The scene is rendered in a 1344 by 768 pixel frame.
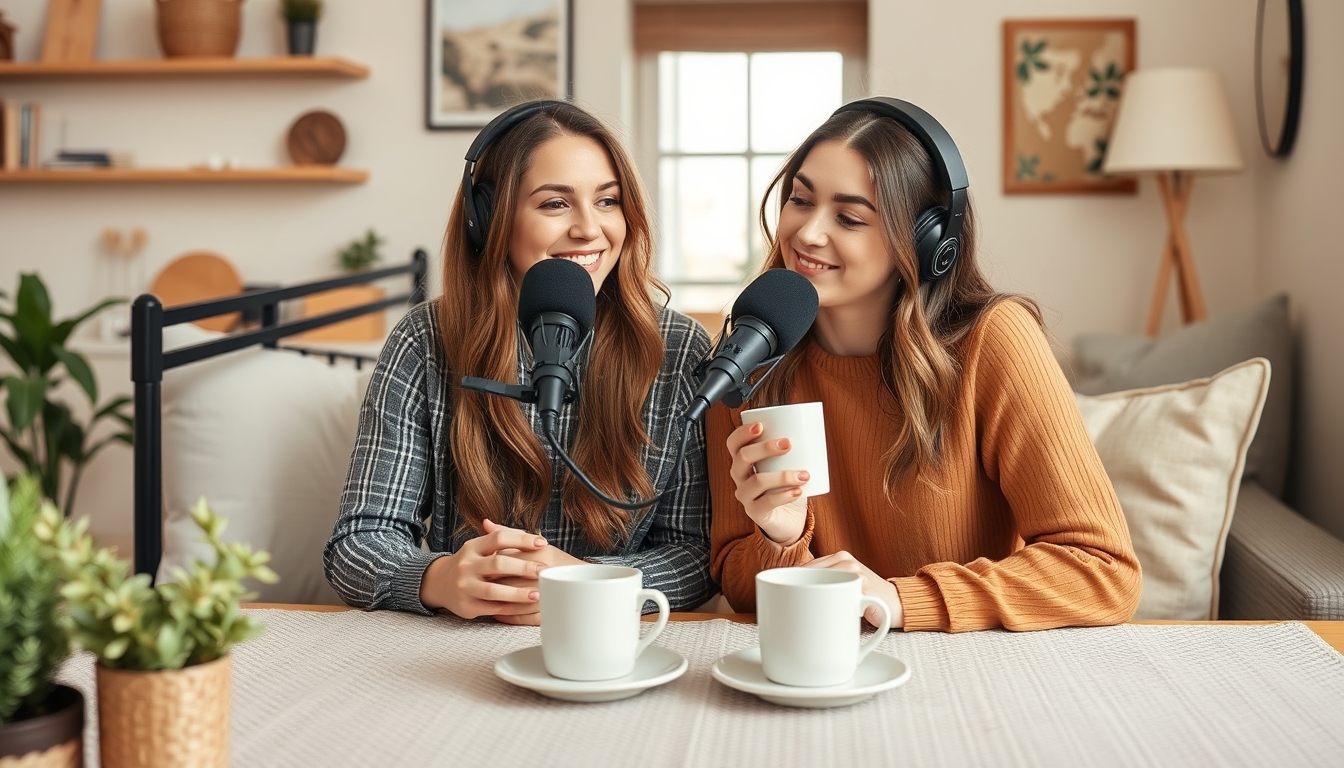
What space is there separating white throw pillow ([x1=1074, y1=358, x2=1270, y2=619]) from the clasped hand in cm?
98

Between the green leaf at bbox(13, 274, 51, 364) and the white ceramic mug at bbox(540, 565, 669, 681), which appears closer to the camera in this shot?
the white ceramic mug at bbox(540, 565, 669, 681)

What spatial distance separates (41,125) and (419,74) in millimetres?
1164

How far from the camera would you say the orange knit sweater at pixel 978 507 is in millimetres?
1104

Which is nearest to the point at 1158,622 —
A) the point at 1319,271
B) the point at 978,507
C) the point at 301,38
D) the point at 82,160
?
the point at 978,507

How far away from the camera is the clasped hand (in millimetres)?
1093

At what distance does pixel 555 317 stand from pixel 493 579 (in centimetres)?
28

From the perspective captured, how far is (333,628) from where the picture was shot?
1.09 m

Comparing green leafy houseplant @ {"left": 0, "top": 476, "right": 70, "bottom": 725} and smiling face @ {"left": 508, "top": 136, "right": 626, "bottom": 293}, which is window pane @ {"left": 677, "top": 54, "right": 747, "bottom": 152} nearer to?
smiling face @ {"left": 508, "top": 136, "right": 626, "bottom": 293}

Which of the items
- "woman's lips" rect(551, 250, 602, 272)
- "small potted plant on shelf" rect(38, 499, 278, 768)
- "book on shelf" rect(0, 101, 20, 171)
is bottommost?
"small potted plant on shelf" rect(38, 499, 278, 768)

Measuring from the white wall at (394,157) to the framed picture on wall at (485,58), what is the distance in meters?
0.05

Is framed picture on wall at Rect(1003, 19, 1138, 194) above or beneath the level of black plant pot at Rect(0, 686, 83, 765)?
above

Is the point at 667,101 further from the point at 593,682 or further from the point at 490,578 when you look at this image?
the point at 593,682

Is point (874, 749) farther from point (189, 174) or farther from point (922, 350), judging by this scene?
point (189, 174)

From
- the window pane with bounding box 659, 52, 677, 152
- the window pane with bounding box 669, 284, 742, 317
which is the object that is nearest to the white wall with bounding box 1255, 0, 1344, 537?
the window pane with bounding box 669, 284, 742, 317
